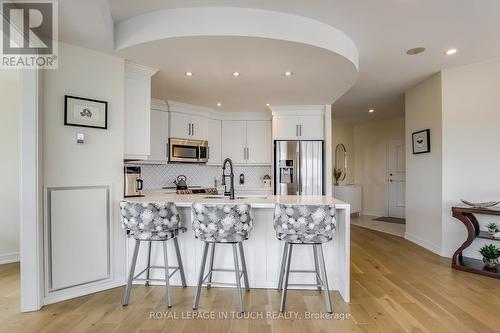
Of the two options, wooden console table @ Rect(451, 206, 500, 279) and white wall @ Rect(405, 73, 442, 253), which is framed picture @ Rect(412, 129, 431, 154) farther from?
wooden console table @ Rect(451, 206, 500, 279)

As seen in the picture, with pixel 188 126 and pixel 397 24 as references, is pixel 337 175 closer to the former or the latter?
pixel 188 126

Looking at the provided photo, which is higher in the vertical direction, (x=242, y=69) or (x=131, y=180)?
(x=242, y=69)

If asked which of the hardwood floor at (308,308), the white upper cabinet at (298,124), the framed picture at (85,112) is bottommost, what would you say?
the hardwood floor at (308,308)

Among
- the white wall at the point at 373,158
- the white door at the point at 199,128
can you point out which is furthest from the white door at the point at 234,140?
the white wall at the point at 373,158

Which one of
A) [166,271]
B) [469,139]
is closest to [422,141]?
[469,139]

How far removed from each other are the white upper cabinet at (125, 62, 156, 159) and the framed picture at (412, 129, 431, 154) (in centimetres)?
381

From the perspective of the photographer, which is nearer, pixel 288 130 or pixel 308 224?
pixel 308 224

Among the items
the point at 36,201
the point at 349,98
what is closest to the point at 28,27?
the point at 36,201

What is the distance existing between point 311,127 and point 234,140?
4.85 feet

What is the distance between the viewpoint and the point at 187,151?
4645mm

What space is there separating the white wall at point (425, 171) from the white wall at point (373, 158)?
2278 millimetres

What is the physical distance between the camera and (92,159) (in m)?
2.59

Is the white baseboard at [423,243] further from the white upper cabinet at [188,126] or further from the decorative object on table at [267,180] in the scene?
the white upper cabinet at [188,126]

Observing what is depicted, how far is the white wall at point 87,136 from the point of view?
2404 mm
